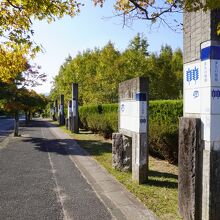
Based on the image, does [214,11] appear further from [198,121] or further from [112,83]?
[112,83]

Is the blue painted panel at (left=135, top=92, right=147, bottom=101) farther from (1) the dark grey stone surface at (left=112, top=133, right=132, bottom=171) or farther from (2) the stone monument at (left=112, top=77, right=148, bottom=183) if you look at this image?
(1) the dark grey stone surface at (left=112, top=133, right=132, bottom=171)

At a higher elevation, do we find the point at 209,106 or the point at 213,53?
the point at 213,53

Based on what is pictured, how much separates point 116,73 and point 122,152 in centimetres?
2144

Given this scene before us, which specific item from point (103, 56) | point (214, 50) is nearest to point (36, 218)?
point (214, 50)

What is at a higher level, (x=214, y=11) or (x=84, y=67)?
(x=84, y=67)

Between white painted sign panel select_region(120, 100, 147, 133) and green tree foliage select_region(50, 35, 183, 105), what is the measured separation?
20.6 meters

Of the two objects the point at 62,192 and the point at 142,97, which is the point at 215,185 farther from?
the point at 142,97

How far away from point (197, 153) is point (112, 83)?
25.9 metres

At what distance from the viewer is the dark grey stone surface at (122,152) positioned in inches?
380

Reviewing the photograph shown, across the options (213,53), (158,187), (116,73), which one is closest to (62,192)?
(158,187)

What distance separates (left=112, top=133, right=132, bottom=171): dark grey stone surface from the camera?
964 cm

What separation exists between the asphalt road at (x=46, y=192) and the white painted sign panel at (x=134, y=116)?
180 cm

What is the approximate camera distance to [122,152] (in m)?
9.64

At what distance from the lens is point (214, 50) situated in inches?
198
